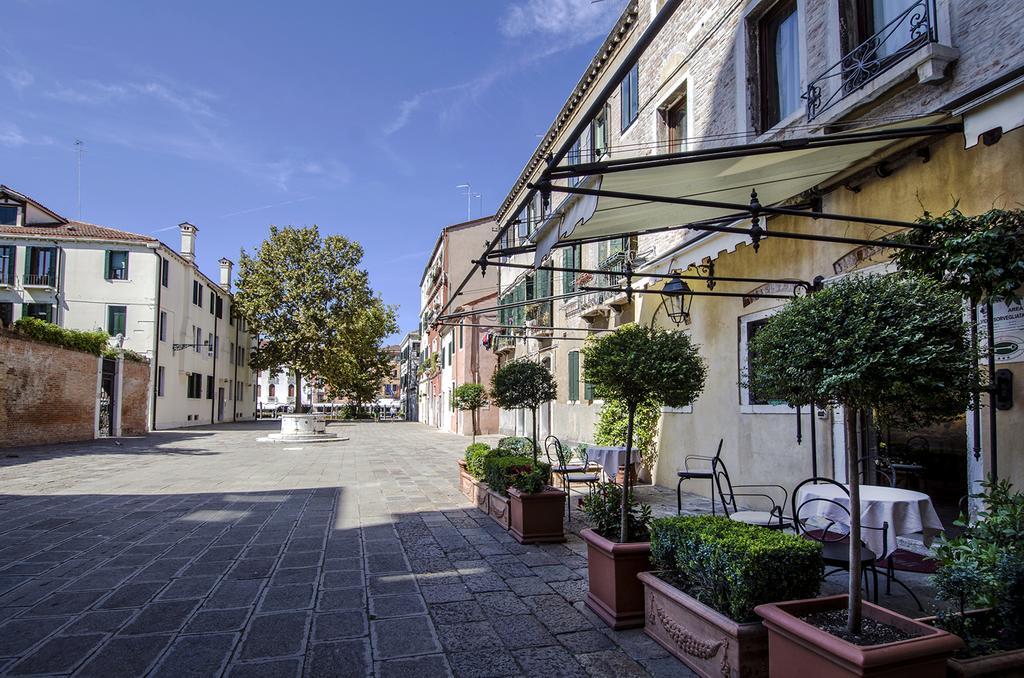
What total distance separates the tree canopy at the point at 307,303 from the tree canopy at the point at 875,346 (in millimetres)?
34539

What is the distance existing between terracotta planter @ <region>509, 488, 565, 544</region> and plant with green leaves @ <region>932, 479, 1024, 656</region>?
11.7 ft

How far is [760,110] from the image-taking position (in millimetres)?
7598

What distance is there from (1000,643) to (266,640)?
3628 millimetres

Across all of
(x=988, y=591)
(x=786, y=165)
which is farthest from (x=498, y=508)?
(x=988, y=591)

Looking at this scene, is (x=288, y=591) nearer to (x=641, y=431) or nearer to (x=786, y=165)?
(x=786, y=165)

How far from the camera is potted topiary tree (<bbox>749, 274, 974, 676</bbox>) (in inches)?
92.8

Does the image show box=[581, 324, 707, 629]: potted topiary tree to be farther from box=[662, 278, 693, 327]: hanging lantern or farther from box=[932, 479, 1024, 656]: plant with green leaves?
box=[662, 278, 693, 327]: hanging lantern

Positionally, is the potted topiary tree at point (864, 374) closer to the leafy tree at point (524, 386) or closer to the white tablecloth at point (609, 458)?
the leafy tree at point (524, 386)

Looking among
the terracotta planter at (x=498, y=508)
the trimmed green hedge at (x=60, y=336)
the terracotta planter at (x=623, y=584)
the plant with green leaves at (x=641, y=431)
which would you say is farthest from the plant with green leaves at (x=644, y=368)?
the trimmed green hedge at (x=60, y=336)

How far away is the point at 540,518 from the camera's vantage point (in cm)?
607

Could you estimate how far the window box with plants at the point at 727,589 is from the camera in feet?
9.37

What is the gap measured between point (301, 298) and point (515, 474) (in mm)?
32410

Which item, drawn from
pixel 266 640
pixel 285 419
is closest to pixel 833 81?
pixel 266 640

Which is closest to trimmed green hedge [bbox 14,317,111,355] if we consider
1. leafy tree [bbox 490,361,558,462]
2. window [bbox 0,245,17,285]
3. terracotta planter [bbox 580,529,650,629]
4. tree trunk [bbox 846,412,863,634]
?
window [bbox 0,245,17,285]
